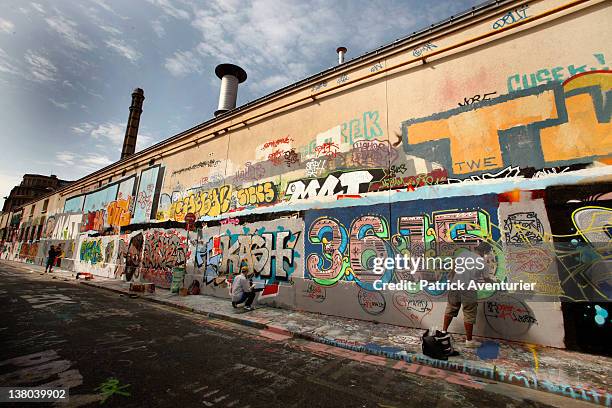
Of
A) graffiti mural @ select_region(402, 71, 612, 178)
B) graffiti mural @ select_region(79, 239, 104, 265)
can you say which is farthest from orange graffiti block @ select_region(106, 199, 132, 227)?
graffiti mural @ select_region(402, 71, 612, 178)

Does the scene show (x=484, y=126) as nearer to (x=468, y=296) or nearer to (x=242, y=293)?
(x=468, y=296)

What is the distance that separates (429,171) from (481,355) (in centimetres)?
424

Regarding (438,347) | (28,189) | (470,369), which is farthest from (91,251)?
(28,189)

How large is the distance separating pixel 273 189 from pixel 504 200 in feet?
23.5

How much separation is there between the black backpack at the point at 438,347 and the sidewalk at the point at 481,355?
99mm

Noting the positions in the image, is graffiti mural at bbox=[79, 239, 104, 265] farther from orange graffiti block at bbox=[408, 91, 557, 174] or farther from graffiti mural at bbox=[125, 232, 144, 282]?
orange graffiti block at bbox=[408, 91, 557, 174]

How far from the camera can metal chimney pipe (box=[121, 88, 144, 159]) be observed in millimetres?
27766

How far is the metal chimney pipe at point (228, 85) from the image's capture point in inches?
634

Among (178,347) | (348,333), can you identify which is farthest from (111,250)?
(348,333)

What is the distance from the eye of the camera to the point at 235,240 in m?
10.9

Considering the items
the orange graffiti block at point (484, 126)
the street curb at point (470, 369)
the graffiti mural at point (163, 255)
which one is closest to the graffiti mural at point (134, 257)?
the graffiti mural at point (163, 255)

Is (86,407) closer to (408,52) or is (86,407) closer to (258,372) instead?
(258,372)

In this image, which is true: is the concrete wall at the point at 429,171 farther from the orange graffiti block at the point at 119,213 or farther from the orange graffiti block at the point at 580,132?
the orange graffiti block at the point at 119,213

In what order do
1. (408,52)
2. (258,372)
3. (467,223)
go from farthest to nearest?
(408,52) < (467,223) < (258,372)
